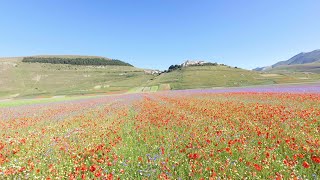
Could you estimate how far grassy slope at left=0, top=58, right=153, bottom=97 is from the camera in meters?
113

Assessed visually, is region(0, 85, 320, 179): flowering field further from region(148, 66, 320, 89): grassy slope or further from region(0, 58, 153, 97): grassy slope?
region(0, 58, 153, 97): grassy slope

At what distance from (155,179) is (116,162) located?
156 centimetres

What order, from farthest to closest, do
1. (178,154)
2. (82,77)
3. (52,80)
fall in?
(82,77)
(52,80)
(178,154)

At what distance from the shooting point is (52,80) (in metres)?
140

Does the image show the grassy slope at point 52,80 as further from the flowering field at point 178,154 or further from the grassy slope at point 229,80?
the flowering field at point 178,154

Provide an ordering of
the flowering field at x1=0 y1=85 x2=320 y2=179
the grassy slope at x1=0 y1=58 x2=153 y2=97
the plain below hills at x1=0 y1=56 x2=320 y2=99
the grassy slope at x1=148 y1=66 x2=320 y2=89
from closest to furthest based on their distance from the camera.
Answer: the flowering field at x1=0 y1=85 x2=320 y2=179 < the grassy slope at x1=148 y1=66 x2=320 y2=89 < the plain below hills at x1=0 y1=56 x2=320 y2=99 < the grassy slope at x1=0 y1=58 x2=153 y2=97

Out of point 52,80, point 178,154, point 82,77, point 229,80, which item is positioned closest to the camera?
point 178,154

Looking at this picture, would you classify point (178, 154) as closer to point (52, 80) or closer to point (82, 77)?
point (52, 80)

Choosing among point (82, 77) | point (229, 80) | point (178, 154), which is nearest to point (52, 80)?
point (82, 77)

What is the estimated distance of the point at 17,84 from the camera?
412 feet

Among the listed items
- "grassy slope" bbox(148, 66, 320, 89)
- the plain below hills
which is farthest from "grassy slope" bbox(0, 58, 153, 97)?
"grassy slope" bbox(148, 66, 320, 89)

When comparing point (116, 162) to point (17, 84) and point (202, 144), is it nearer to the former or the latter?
point (202, 144)

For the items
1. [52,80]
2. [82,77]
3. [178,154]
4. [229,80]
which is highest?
[82,77]

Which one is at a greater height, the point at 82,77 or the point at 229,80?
the point at 82,77
